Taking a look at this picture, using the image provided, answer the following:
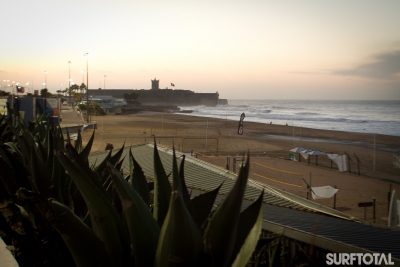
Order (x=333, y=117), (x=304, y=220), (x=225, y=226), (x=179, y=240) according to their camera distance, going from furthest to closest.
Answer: (x=333, y=117) → (x=304, y=220) → (x=225, y=226) → (x=179, y=240)

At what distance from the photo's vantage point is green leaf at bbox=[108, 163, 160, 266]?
1.36 metres

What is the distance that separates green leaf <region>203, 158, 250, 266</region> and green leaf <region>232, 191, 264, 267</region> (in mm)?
49

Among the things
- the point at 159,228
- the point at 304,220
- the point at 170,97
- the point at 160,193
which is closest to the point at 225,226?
the point at 159,228

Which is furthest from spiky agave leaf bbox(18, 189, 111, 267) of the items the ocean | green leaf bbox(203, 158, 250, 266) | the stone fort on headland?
the stone fort on headland

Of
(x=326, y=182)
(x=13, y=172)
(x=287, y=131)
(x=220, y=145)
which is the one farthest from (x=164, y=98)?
(x=13, y=172)

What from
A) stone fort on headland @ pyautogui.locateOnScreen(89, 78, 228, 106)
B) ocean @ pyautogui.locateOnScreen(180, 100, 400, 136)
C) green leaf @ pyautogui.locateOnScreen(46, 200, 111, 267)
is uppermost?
stone fort on headland @ pyautogui.locateOnScreen(89, 78, 228, 106)

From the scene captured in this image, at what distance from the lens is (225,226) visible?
1343 mm

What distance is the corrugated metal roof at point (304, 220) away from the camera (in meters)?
3.03

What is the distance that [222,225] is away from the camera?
52.9 inches

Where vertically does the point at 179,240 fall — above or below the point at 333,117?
above

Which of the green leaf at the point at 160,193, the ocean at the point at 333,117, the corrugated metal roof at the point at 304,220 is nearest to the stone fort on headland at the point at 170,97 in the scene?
the ocean at the point at 333,117

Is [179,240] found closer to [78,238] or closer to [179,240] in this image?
[179,240]

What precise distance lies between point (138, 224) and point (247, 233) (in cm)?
41

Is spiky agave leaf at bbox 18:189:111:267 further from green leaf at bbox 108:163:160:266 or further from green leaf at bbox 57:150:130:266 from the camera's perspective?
green leaf at bbox 108:163:160:266
